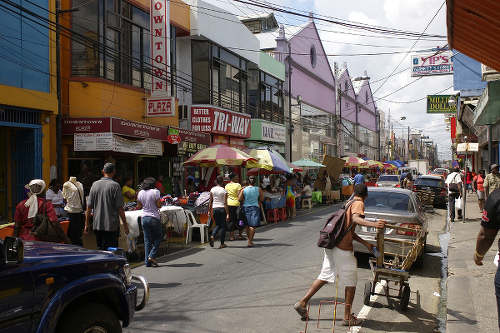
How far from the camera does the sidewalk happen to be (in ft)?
18.2

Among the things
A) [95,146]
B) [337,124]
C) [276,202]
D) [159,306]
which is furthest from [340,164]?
[337,124]

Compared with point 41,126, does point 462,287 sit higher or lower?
lower

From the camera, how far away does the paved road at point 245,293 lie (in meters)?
A: 5.55

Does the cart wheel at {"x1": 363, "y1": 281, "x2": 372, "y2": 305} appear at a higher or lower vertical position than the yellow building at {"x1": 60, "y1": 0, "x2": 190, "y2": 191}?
lower

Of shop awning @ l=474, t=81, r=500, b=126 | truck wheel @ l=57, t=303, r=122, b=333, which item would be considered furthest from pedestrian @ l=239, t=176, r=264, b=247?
truck wheel @ l=57, t=303, r=122, b=333

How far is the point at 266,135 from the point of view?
28344mm

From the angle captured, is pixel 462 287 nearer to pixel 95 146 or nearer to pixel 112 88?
pixel 95 146

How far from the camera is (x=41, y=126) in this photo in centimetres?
1283

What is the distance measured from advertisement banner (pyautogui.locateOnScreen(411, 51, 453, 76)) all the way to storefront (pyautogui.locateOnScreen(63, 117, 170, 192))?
14462mm

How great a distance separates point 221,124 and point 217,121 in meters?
0.58

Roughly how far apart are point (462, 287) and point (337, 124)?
42586 millimetres

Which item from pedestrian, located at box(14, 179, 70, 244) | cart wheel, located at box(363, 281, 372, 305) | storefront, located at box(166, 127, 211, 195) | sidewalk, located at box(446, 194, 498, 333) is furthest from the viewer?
storefront, located at box(166, 127, 211, 195)

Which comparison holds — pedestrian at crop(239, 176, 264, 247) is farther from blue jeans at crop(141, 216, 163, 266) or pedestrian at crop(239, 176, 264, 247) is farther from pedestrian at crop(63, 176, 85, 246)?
pedestrian at crop(63, 176, 85, 246)

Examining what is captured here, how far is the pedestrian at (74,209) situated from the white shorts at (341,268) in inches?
213
